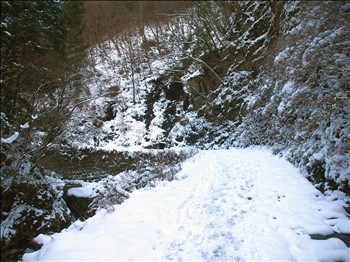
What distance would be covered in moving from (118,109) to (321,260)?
25870 mm

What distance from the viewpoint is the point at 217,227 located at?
12.7ft

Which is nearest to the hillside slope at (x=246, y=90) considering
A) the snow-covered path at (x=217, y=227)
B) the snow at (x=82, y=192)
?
the snow-covered path at (x=217, y=227)

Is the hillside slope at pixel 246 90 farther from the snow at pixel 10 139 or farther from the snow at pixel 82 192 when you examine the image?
the snow at pixel 10 139

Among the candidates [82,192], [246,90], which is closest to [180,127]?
[246,90]

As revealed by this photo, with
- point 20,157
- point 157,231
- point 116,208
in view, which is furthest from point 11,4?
point 157,231

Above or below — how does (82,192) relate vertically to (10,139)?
below

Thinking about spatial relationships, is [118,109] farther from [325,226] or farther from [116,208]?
[325,226]

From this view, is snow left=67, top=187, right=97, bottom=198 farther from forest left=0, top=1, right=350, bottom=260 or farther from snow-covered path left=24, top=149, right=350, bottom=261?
snow-covered path left=24, top=149, right=350, bottom=261

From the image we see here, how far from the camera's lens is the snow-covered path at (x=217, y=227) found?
3.21m

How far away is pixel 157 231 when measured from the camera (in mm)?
3992

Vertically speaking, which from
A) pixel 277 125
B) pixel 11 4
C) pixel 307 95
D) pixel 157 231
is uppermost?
pixel 11 4

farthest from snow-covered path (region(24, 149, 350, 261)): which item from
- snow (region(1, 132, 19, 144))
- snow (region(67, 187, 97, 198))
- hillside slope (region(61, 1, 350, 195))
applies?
snow (region(67, 187, 97, 198))

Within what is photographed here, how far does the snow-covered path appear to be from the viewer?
127 inches

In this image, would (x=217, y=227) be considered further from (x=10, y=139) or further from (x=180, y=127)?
(x=180, y=127)
